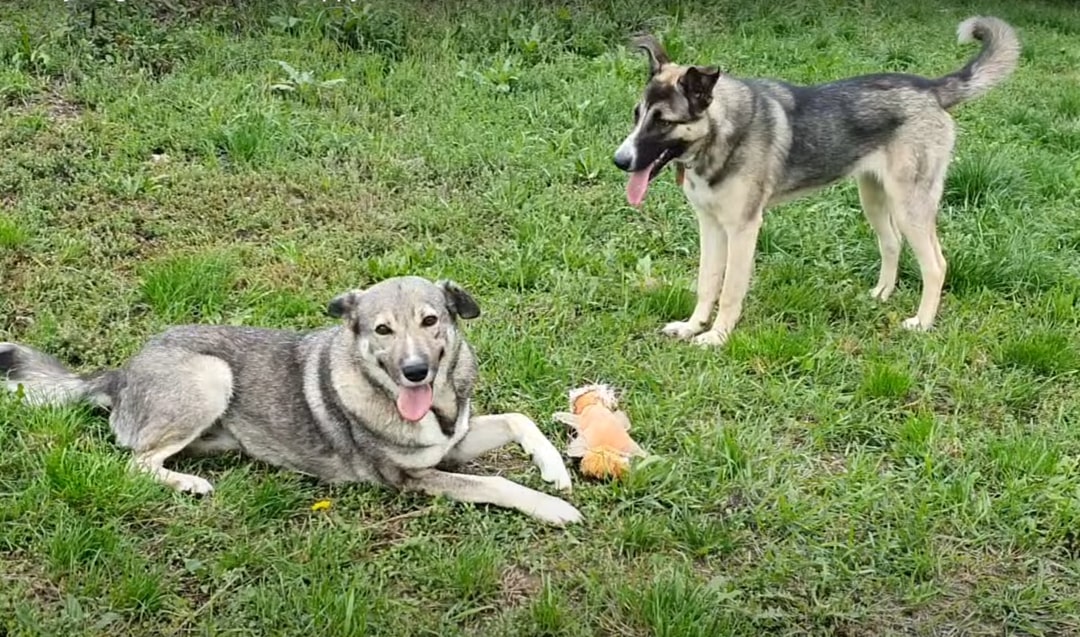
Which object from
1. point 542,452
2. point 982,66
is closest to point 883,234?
point 982,66

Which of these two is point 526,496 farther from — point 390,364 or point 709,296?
point 709,296

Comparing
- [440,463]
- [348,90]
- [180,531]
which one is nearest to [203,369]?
[180,531]

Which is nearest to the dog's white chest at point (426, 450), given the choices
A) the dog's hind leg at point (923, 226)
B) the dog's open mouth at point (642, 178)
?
the dog's open mouth at point (642, 178)

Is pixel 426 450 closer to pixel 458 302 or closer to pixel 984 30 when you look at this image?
pixel 458 302

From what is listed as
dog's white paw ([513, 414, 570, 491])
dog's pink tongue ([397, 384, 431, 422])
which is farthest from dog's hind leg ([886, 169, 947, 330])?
dog's pink tongue ([397, 384, 431, 422])

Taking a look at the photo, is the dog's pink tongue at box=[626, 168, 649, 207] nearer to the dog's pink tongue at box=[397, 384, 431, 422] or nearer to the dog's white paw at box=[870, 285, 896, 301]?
the dog's white paw at box=[870, 285, 896, 301]

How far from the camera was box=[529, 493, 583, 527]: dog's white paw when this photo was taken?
3.68 meters

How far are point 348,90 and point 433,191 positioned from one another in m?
1.56

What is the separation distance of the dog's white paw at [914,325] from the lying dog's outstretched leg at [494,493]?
2207 mm

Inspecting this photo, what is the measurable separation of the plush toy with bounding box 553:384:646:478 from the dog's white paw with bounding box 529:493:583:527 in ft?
0.85

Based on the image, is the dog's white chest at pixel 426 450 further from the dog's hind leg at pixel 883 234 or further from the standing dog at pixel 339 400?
the dog's hind leg at pixel 883 234

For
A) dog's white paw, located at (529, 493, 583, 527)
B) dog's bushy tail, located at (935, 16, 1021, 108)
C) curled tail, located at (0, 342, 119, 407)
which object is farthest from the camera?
dog's bushy tail, located at (935, 16, 1021, 108)

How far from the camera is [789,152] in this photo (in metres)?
5.14

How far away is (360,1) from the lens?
891 centimetres
